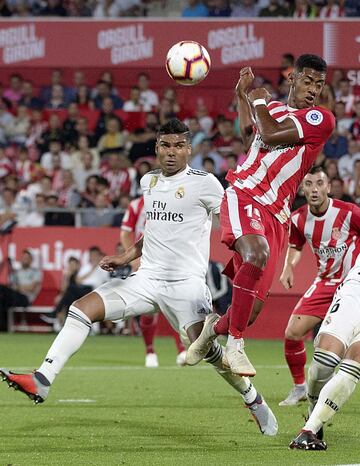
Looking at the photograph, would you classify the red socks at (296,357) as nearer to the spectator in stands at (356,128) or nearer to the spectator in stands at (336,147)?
the spectator in stands at (336,147)

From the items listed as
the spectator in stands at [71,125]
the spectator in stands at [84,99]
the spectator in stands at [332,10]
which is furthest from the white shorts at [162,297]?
the spectator in stands at [84,99]

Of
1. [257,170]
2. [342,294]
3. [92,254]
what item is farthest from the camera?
[92,254]

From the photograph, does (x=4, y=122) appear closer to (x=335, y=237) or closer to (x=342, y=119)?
(x=342, y=119)

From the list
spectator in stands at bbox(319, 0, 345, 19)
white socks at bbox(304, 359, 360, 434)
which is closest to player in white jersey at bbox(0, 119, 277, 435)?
white socks at bbox(304, 359, 360, 434)

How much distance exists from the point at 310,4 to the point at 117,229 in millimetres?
5762

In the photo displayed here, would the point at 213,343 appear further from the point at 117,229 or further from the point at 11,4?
the point at 11,4

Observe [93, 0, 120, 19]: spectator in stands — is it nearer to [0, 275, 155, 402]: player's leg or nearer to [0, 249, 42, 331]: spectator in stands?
[0, 249, 42, 331]: spectator in stands

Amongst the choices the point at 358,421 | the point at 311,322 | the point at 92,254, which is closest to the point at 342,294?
the point at 358,421

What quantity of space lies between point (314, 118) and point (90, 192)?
1261 centimetres

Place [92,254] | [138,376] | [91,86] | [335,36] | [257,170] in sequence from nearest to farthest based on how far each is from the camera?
1. [257,170]
2. [138,376]
3. [92,254]
4. [335,36]
5. [91,86]

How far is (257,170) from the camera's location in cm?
811

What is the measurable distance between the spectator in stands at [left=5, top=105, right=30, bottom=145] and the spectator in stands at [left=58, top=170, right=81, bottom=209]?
237 cm

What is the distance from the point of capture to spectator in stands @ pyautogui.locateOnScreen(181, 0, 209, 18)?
22.2m

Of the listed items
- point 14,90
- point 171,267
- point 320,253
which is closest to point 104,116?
point 14,90
